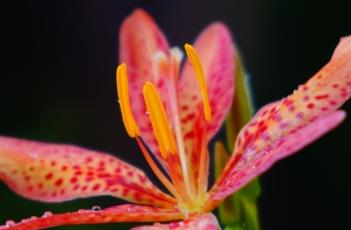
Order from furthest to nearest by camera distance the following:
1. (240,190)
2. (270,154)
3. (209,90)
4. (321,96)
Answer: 1. (209,90)
2. (240,190)
3. (321,96)
4. (270,154)

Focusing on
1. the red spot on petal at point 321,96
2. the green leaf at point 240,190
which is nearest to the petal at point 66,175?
the green leaf at point 240,190

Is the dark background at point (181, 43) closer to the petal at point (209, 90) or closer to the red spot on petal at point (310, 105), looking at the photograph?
the petal at point (209, 90)

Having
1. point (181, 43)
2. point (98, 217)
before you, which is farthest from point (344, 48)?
point (181, 43)

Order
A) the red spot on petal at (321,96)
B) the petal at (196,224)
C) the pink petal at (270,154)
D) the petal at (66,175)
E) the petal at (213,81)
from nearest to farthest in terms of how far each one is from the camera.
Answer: the pink petal at (270,154) < the petal at (196,224) < the red spot on petal at (321,96) < the petal at (66,175) < the petal at (213,81)

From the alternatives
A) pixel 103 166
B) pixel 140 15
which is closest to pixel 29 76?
pixel 140 15

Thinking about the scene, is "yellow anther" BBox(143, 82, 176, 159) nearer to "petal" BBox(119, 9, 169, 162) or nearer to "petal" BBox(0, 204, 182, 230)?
"petal" BBox(0, 204, 182, 230)

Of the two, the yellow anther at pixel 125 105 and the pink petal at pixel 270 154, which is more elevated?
the yellow anther at pixel 125 105

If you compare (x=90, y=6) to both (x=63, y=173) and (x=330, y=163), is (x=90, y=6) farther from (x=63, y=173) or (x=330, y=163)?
(x=63, y=173)

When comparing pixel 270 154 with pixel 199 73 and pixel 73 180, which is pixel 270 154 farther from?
pixel 73 180
